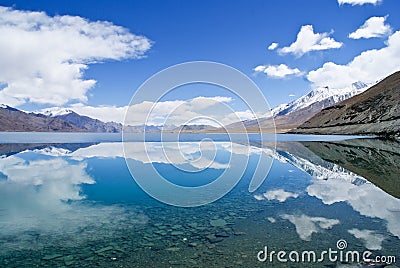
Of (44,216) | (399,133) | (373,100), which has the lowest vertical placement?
(44,216)

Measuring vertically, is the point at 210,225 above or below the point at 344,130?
below

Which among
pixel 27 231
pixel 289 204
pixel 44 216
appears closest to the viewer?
pixel 27 231

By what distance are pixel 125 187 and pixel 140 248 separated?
14368mm

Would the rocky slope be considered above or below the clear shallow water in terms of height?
above

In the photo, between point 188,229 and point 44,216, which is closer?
point 188,229

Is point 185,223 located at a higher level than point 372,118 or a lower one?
lower

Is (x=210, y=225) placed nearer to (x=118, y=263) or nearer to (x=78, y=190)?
(x=118, y=263)

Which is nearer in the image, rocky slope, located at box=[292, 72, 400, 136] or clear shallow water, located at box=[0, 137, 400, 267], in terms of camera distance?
clear shallow water, located at box=[0, 137, 400, 267]

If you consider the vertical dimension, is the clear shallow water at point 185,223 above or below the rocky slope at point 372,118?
below

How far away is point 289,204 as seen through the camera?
1967 cm

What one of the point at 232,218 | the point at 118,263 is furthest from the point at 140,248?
the point at 232,218

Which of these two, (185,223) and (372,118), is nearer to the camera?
(185,223)

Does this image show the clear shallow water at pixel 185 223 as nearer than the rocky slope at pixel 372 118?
Yes

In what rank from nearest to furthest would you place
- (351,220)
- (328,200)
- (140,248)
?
(140,248) < (351,220) < (328,200)
